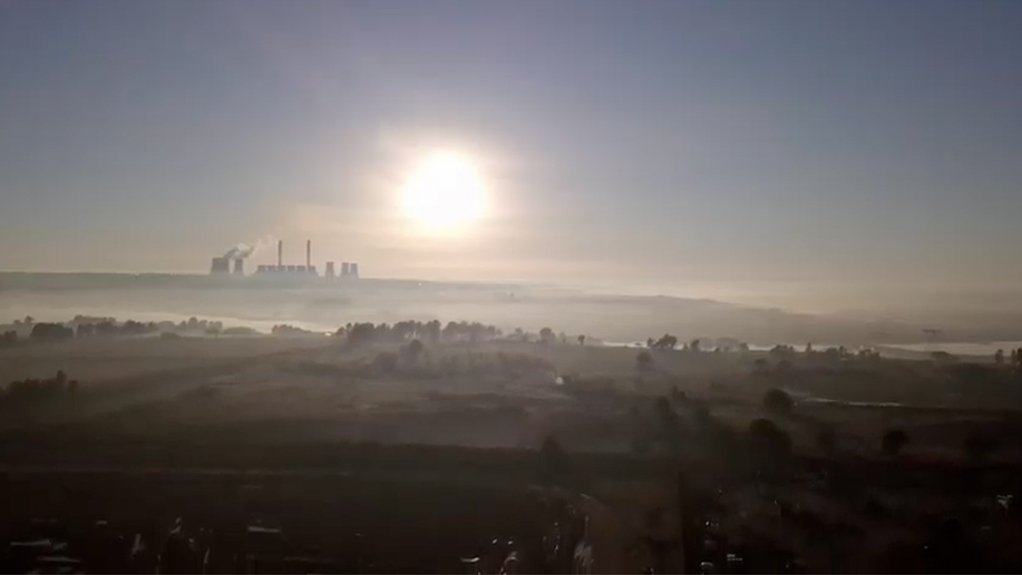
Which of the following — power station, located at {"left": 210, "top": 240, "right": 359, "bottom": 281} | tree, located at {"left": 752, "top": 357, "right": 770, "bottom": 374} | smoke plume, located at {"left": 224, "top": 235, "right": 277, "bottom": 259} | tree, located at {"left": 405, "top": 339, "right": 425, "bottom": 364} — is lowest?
tree, located at {"left": 752, "top": 357, "right": 770, "bottom": 374}

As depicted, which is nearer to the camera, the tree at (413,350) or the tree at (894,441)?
the tree at (894,441)

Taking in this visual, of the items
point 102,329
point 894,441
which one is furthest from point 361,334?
point 894,441

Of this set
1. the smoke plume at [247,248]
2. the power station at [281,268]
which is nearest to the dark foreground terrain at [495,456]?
the power station at [281,268]

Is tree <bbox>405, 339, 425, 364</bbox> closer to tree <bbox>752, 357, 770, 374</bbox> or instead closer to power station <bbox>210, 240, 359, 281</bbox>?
→ power station <bbox>210, 240, 359, 281</bbox>

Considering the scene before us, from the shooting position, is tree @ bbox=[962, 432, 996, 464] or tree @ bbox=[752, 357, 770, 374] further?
tree @ bbox=[752, 357, 770, 374]

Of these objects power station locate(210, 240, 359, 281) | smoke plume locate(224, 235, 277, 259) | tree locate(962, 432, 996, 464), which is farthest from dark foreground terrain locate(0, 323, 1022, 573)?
smoke plume locate(224, 235, 277, 259)

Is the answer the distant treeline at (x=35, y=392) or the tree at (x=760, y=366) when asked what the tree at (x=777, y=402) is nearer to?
the tree at (x=760, y=366)
